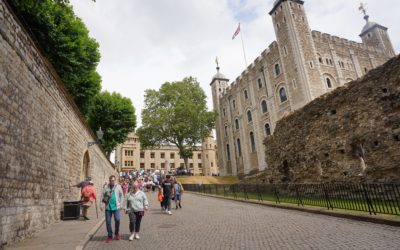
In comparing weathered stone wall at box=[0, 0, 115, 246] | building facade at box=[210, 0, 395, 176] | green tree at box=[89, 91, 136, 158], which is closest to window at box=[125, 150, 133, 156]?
building facade at box=[210, 0, 395, 176]

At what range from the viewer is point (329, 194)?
10391mm

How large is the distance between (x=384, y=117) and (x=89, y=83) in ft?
67.9

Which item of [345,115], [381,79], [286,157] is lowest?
[286,157]

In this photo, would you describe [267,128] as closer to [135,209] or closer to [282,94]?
[282,94]

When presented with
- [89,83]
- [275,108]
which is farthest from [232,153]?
[89,83]

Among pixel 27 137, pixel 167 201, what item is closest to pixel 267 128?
pixel 167 201

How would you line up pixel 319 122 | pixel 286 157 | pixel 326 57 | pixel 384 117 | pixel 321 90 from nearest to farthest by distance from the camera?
1. pixel 384 117
2. pixel 319 122
3. pixel 286 157
4. pixel 321 90
5. pixel 326 57

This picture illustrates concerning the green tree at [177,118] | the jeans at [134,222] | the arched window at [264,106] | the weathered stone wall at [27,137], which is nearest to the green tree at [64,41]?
the weathered stone wall at [27,137]

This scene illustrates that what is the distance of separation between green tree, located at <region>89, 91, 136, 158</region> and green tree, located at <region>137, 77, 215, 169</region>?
6.30m

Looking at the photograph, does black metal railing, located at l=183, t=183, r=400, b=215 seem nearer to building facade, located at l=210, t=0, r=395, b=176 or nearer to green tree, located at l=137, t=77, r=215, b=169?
building facade, located at l=210, t=0, r=395, b=176

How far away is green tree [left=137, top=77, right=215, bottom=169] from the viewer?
3881cm

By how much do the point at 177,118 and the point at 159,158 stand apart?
40855 mm

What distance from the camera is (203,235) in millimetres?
6520

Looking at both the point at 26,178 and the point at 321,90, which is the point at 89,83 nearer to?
the point at 26,178
